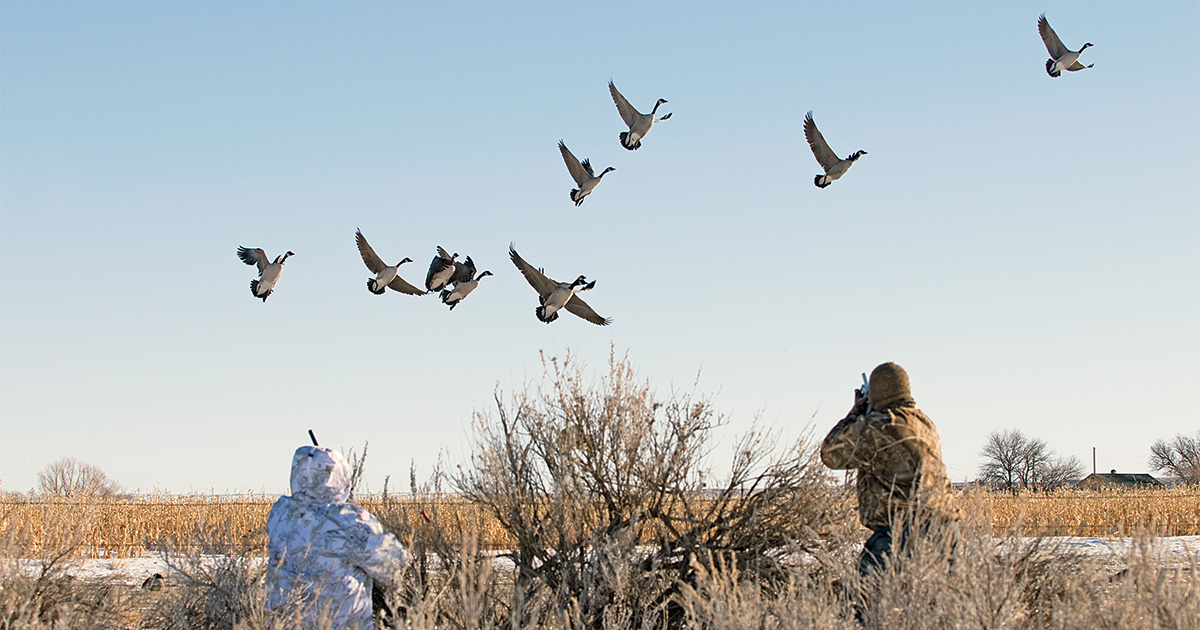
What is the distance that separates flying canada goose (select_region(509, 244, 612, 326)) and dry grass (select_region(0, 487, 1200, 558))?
8.89 feet

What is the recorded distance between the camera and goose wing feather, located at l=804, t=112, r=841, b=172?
15.0 meters

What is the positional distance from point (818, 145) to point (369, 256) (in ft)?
20.8

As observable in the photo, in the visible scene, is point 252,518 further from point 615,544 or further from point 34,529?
point 615,544

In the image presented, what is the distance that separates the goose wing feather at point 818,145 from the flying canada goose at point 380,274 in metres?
5.65

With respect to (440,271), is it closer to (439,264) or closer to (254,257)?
(439,264)

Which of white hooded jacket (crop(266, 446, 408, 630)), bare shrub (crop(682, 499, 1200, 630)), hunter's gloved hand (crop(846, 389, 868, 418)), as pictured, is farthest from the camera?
hunter's gloved hand (crop(846, 389, 868, 418))

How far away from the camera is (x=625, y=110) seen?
15.3m

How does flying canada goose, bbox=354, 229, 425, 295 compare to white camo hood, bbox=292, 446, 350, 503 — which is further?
flying canada goose, bbox=354, 229, 425, 295

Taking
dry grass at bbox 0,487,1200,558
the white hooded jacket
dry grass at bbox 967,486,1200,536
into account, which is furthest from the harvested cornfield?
dry grass at bbox 967,486,1200,536

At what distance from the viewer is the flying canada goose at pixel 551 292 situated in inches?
533

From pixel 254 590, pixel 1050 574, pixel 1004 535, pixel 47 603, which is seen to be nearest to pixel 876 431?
pixel 1004 535

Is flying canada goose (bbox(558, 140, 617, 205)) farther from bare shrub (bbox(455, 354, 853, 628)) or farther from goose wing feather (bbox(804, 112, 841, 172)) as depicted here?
bare shrub (bbox(455, 354, 853, 628))

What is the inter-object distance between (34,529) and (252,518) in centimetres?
433

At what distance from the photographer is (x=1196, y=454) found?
8319 cm
